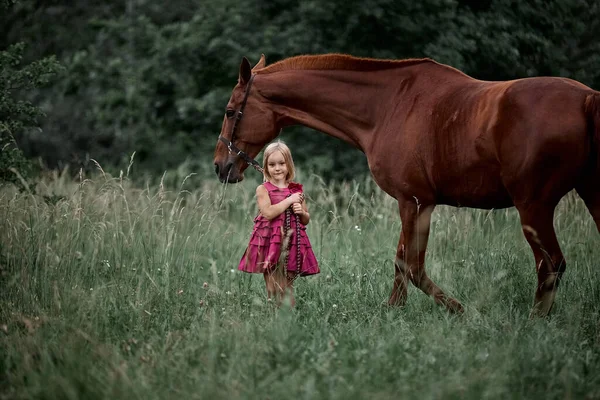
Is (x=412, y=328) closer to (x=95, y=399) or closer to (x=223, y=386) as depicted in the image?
(x=223, y=386)

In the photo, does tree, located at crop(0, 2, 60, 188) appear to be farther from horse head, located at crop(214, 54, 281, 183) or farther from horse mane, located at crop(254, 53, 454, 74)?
horse mane, located at crop(254, 53, 454, 74)

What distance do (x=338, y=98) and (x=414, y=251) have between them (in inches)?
54.7

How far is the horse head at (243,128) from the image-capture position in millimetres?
5543

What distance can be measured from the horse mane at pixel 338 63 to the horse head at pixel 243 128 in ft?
0.83

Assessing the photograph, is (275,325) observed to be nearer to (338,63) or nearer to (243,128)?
(243,128)

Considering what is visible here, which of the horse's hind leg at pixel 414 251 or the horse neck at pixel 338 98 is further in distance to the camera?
the horse neck at pixel 338 98

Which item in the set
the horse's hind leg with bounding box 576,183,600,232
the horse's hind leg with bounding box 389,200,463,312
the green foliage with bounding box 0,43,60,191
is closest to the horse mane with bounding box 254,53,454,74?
the horse's hind leg with bounding box 389,200,463,312

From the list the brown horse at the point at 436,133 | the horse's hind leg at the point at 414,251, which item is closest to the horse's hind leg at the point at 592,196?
the brown horse at the point at 436,133

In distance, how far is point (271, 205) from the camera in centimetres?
481

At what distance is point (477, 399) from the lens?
2.99m

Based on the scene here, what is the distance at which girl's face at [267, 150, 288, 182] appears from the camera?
4855 millimetres

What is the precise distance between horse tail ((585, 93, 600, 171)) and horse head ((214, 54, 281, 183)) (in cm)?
247

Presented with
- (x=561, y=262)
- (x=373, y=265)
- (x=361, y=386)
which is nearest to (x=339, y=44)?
(x=373, y=265)

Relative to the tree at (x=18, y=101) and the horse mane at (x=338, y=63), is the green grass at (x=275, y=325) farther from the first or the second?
the horse mane at (x=338, y=63)
